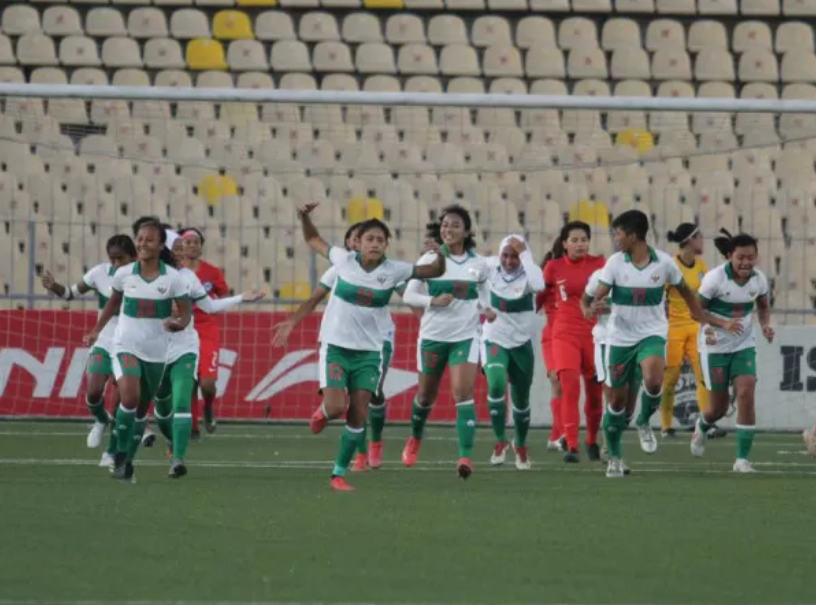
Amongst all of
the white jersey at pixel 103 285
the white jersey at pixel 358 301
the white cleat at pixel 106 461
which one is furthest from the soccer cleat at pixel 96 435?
the white jersey at pixel 358 301

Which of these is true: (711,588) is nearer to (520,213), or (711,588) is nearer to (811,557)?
(811,557)

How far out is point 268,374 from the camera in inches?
833

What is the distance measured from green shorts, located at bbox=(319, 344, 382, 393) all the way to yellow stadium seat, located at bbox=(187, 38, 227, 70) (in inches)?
573

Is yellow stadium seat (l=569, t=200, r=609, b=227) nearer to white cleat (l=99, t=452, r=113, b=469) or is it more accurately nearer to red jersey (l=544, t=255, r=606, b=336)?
red jersey (l=544, t=255, r=606, b=336)

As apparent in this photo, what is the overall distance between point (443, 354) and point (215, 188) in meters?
7.40

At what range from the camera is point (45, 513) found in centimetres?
1045

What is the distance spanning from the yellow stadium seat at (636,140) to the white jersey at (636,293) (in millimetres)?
7640

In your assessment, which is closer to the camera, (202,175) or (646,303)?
(646,303)

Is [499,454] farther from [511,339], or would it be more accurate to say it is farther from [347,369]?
[347,369]

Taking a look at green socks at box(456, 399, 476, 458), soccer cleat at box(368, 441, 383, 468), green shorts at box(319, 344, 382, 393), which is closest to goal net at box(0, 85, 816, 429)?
soccer cleat at box(368, 441, 383, 468)

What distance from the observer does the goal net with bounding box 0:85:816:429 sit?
68.3 ft

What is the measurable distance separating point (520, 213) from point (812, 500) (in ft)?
32.6

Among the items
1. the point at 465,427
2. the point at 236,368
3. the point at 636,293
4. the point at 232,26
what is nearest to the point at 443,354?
the point at 465,427

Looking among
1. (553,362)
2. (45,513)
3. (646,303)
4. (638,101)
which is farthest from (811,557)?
(638,101)
